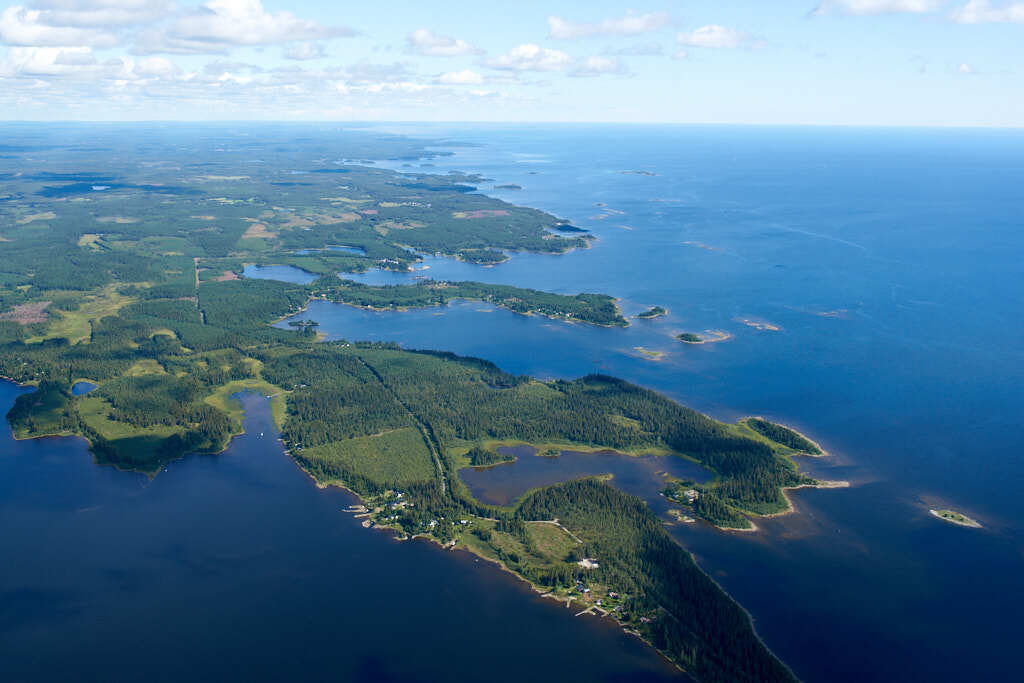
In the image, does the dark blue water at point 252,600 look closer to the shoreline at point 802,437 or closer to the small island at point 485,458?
the small island at point 485,458

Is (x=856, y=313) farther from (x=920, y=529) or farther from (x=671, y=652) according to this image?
(x=671, y=652)

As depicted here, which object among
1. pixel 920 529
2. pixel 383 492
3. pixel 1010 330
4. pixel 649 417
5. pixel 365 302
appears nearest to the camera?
pixel 920 529

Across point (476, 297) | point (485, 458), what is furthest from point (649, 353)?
point (476, 297)

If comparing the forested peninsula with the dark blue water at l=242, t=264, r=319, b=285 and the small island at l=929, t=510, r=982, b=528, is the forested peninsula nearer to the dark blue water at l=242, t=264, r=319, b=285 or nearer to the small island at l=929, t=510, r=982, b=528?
the small island at l=929, t=510, r=982, b=528

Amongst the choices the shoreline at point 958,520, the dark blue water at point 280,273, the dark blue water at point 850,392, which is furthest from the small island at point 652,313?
Answer: the dark blue water at point 280,273

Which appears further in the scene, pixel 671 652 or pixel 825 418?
pixel 825 418

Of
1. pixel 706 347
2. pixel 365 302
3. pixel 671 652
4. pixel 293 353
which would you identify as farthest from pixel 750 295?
pixel 671 652
